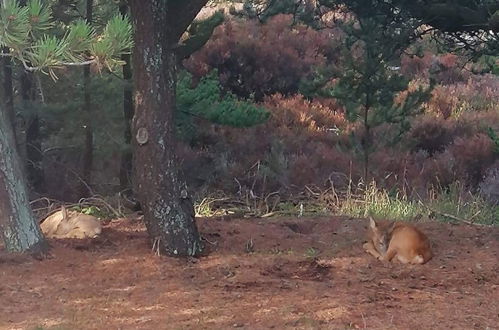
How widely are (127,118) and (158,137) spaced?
175 inches

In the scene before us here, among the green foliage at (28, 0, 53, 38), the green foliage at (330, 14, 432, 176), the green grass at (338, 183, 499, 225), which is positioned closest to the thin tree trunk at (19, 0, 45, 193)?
the green foliage at (330, 14, 432, 176)

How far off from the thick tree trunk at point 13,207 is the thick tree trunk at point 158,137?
849 millimetres

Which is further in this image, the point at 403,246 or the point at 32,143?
the point at 32,143

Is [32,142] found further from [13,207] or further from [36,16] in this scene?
[36,16]

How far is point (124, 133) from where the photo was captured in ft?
36.0

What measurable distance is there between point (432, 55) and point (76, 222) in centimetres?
1854

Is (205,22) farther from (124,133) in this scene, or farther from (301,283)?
(301,283)

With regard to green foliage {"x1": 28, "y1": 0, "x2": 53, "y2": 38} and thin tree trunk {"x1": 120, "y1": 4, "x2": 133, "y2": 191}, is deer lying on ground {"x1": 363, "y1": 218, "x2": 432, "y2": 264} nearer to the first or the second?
green foliage {"x1": 28, "y1": 0, "x2": 53, "y2": 38}

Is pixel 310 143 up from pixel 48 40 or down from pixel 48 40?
down

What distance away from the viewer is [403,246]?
6.46 m

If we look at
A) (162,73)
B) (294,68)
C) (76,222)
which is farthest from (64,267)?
(294,68)

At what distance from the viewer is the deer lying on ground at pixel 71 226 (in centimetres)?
707

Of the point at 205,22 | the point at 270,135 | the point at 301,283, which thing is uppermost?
the point at 205,22

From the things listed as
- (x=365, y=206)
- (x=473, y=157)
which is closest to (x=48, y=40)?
(x=365, y=206)
